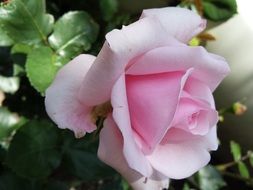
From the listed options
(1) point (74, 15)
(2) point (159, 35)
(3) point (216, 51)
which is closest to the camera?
(2) point (159, 35)

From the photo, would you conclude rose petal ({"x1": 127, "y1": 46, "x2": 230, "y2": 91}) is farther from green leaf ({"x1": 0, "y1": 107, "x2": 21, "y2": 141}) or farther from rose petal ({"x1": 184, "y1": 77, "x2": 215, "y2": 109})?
green leaf ({"x1": 0, "y1": 107, "x2": 21, "y2": 141})

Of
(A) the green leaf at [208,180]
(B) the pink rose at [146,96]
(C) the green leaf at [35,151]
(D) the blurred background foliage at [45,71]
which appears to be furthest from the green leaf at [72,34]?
(A) the green leaf at [208,180]

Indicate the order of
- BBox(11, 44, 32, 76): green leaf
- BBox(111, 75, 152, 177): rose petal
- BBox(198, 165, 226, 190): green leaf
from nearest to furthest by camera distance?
1. BBox(111, 75, 152, 177): rose petal
2. BBox(11, 44, 32, 76): green leaf
3. BBox(198, 165, 226, 190): green leaf

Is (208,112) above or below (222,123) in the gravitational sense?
above

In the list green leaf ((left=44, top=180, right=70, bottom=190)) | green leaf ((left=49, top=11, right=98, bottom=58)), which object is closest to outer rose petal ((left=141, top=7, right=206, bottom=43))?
green leaf ((left=49, top=11, right=98, bottom=58))

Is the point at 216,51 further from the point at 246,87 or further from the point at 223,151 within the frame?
the point at 223,151

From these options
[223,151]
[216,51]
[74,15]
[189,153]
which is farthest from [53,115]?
[223,151]

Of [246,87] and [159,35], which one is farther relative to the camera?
[246,87]
